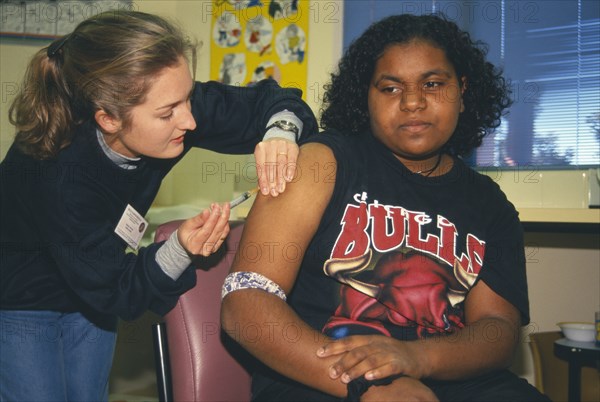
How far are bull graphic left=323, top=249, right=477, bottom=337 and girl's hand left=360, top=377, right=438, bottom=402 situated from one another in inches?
7.1

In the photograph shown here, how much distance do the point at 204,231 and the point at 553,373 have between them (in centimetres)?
176

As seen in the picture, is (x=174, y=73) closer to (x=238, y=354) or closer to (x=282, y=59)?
(x=238, y=354)

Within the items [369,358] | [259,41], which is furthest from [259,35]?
[369,358]

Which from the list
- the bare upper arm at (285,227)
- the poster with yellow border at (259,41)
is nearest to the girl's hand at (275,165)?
the bare upper arm at (285,227)

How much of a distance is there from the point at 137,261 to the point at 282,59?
1.96 metres

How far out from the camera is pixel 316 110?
303cm

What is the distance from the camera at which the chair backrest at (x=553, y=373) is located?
2.37 metres

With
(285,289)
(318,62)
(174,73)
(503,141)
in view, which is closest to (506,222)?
(285,289)

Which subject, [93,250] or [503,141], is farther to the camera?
[503,141]

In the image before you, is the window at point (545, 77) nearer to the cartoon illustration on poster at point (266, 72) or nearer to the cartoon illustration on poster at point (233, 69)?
the cartoon illustration on poster at point (266, 72)

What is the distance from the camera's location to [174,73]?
1312 millimetres

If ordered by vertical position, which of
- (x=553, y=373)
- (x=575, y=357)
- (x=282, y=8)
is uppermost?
(x=282, y=8)

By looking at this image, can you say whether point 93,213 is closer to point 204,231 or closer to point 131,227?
point 131,227

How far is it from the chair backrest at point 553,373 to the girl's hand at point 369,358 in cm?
145
